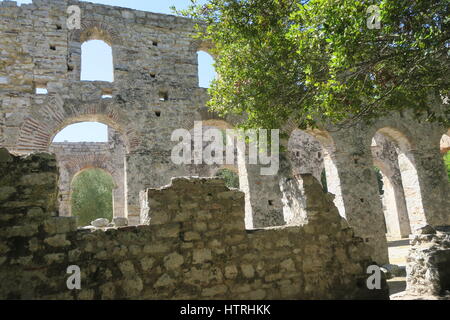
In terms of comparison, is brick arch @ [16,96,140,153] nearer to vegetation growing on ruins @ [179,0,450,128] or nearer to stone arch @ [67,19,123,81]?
stone arch @ [67,19,123,81]

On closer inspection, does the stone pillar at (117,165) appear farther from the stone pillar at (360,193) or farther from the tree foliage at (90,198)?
the stone pillar at (360,193)

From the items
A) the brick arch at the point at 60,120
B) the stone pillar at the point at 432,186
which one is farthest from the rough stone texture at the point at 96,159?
the stone pillar at the point at 432,186

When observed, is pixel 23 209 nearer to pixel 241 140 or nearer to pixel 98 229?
pixel 98 229

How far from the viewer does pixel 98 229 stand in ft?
12.7

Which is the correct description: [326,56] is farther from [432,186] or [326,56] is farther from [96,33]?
[432,186]

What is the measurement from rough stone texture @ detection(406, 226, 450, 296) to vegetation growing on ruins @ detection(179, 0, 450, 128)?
2.56m

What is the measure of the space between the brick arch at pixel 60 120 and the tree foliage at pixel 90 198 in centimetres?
1438

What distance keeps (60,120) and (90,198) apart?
615 inches

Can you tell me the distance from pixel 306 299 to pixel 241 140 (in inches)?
208

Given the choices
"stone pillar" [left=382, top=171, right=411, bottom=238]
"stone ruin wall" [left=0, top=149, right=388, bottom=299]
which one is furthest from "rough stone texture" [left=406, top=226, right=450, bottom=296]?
"stone pillar" [left=382, top=171, right=411, bottom=238]

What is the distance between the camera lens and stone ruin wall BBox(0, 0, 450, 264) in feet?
27.3

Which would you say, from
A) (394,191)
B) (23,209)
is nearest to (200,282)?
(23,209)

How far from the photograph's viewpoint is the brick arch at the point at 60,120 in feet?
26.3

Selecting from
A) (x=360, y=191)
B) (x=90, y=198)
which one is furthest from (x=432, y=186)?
(x=90, y=198)
